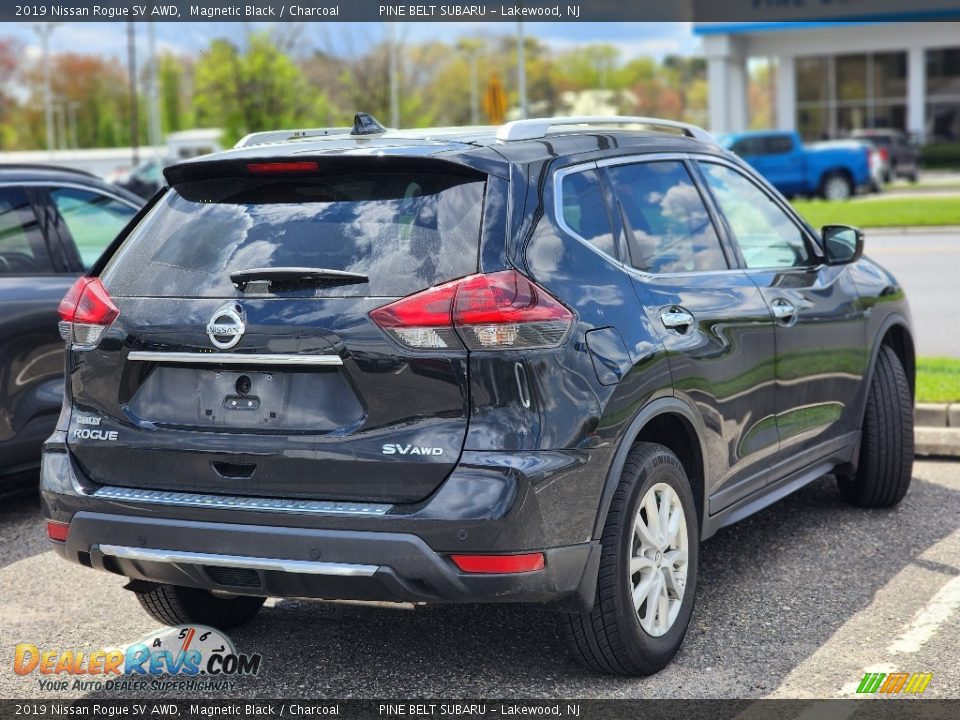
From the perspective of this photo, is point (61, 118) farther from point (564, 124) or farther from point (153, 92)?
point (564, 124)

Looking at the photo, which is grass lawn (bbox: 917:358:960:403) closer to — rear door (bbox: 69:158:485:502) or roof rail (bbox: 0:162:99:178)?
rear door (bbox: 69:158:485:502)

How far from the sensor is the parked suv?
150 inches

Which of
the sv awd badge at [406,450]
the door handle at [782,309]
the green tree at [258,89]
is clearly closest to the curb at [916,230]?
the door handle at [782,309]

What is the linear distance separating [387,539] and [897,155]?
42.6 metres

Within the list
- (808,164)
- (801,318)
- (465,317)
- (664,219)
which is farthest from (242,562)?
(808,164)

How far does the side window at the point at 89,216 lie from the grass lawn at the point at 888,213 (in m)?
16.4

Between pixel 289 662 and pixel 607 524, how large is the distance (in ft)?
4.25

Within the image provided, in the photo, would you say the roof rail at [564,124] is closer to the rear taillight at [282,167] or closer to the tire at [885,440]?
the rear taillight at [282,167]

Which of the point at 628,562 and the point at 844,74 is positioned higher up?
the point at 844,74

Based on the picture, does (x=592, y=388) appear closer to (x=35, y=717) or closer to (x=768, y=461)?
(x=768, y=461)

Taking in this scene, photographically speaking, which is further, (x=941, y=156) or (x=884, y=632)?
(x=941, y=156)

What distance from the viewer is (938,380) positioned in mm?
8602

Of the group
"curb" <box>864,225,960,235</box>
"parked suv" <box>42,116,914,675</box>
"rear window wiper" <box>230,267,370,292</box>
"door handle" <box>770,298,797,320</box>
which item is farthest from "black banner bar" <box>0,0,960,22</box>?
"rear window wiper" <box>230,267,370,292</box>

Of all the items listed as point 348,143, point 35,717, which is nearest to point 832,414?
point 348,143
